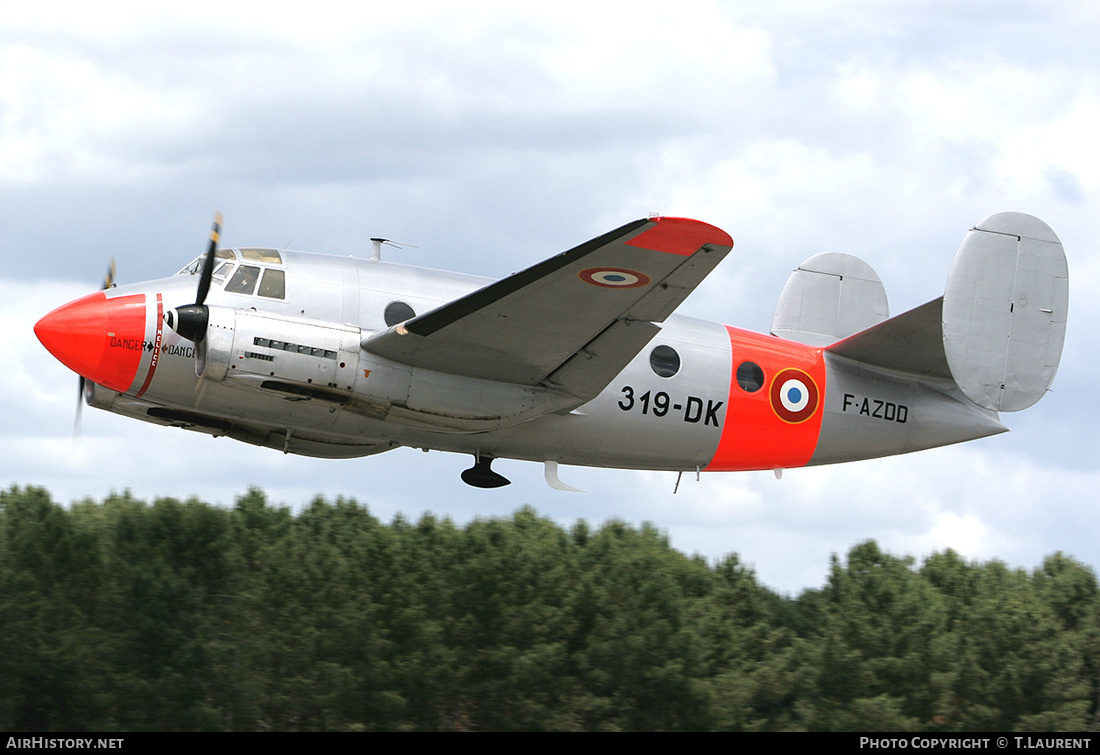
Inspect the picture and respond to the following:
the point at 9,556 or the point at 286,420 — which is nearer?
the point at 286,420

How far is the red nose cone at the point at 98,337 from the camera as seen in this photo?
12.6 metres

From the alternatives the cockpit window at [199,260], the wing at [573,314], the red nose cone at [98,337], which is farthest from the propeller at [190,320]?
the wing at [573,314]

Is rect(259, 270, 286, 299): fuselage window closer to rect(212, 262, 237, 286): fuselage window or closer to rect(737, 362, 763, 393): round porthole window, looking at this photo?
rect(212, 262, 237, 286): fuselage window

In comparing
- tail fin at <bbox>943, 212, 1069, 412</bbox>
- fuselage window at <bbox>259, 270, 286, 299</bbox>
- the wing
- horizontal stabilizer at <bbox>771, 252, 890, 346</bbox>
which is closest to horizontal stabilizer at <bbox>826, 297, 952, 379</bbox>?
tail fin at <bbox>943, 212, 1069, 412</bbox>

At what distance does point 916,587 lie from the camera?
26750 millimetres

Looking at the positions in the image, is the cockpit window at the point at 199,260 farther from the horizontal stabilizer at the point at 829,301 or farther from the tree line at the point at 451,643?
the horizontal stabilizer at the point at 829,301

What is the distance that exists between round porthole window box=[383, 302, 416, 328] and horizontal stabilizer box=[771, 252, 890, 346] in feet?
24.3

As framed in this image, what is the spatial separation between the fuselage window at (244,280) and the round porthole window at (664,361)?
17.2ft

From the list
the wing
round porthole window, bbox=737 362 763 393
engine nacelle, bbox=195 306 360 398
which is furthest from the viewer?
round porthole window, bbox=737 362 763 393

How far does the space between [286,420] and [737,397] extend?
6129mm

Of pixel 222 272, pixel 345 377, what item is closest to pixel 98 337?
pixel 222 272

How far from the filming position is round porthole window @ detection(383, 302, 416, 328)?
1348 centimetres
